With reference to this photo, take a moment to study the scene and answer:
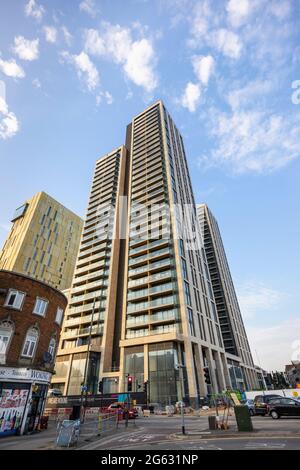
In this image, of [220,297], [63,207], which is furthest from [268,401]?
[63,207]

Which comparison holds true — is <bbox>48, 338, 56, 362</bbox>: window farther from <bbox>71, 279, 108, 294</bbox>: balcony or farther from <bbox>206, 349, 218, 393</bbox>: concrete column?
<bbox>71, 279, 108, 294</bbox>: balcony

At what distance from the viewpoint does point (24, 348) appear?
1773cm

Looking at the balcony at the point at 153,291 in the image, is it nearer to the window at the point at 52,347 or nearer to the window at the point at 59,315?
the window at the point at 59,315

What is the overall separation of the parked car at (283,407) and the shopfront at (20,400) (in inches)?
667

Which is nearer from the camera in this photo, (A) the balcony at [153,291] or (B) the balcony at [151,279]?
(A) the balcony at [153,291]

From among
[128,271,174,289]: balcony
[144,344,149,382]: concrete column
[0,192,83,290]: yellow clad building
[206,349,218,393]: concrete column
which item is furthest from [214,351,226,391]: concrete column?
[0,192,83,290]: yellow clad building

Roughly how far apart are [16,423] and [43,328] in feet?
19.4

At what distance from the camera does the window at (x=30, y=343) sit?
58.6ft

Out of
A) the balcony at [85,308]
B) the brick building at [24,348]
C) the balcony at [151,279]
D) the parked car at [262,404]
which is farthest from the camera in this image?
the balcony at [85,308]

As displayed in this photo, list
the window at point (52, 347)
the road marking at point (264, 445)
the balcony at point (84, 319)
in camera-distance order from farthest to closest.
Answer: the balcony at point (84, 319) < the window at point (52, 347) < the road marking at point (264, 445)

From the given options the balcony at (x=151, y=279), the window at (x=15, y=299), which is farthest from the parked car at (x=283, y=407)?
the balcony at (x=151, y=279)

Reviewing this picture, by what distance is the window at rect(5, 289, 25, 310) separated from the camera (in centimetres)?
1789

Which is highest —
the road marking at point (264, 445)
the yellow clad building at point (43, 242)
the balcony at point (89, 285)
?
the yellow clad building at point (43, 242)

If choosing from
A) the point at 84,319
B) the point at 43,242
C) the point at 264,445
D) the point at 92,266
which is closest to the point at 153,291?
the point at 84,319
